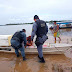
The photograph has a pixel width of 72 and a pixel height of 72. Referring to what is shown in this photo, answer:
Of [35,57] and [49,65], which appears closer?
[49,65]

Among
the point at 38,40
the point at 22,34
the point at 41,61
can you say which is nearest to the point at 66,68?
the point at 41,61

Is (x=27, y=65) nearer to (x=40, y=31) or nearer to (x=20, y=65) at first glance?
(x=20, y=65)

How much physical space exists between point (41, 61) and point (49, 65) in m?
0.49

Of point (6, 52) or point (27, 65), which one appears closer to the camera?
point (27, 65)

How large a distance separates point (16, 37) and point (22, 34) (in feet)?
1.01

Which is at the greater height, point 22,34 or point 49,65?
point 22,34

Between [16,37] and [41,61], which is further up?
[16,37]

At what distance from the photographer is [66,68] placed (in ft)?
12.3

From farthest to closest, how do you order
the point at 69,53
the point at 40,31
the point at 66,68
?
the point at 69,53
the point at 40,31
the point at 66,68

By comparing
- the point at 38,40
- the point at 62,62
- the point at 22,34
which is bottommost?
the point at 62,62

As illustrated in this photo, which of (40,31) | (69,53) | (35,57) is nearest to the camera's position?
(40,31)

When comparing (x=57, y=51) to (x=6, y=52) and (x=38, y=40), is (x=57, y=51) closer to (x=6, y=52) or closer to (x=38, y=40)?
(x=38, y=40)

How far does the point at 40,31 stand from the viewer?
4.03 metres

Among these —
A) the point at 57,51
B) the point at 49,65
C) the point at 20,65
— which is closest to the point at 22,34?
the point at 20,65
